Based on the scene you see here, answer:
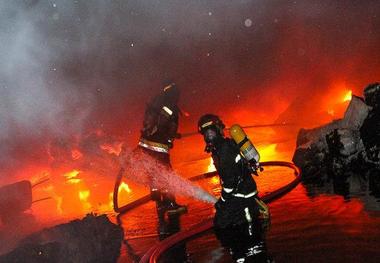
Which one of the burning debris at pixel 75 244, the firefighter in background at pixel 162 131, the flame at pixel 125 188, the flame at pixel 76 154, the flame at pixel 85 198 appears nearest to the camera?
the burning debris at pixel 75 244

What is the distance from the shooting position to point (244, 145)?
5.08m

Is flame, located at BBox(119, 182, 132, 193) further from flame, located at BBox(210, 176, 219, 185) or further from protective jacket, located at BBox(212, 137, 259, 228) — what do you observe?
protective jacket, located at BBox(212, 137, 259, 228)

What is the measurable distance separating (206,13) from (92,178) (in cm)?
1646

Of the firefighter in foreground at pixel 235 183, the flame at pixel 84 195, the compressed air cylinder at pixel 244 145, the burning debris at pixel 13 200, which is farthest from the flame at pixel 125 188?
the compressed air cylinder at pixel 244 145

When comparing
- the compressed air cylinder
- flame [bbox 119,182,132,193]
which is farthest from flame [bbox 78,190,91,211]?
the compressed air cylinder

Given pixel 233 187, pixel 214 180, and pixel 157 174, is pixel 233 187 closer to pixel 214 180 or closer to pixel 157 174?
pixel 157 174

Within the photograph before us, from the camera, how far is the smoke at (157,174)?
725 centimetres

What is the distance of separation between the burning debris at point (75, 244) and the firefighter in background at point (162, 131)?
1207 mm


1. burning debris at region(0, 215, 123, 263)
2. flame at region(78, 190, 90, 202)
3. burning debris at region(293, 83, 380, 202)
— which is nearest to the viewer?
burning debris at region(0, 215, 123, 263)

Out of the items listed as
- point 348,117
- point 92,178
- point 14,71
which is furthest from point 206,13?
point 348,117

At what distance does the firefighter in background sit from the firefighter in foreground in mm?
1818

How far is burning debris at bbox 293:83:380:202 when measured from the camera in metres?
7.59

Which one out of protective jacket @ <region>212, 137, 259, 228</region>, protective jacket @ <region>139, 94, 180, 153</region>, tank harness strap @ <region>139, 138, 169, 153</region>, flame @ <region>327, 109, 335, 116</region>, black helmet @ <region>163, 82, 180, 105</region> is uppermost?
flame @ <region>327, 109, 335, 116</region>

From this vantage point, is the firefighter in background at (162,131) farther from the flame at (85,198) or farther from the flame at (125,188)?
the flame at (125,188)
